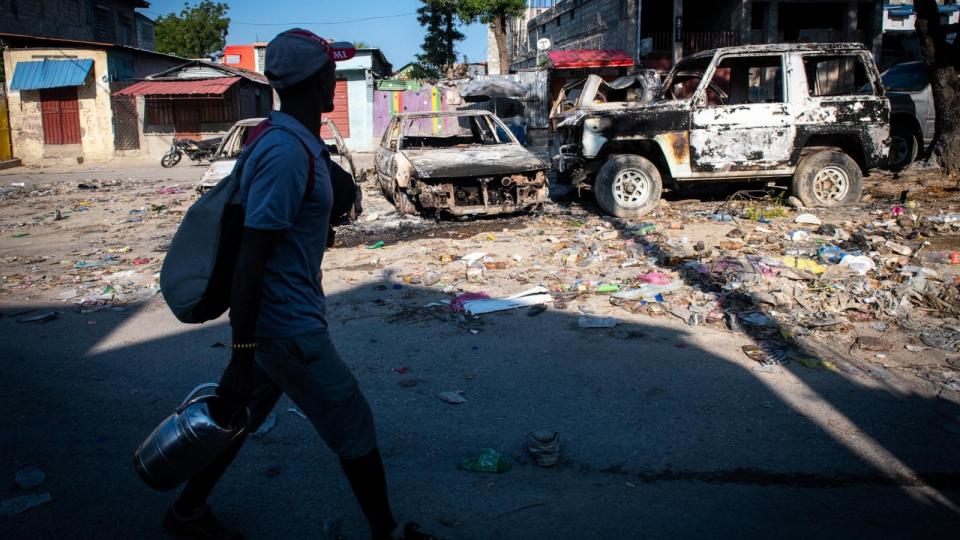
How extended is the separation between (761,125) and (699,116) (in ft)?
2.54

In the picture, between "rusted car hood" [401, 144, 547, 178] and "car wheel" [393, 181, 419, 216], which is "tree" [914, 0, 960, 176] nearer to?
"rusted car hood" [401, 144, 547, 178]

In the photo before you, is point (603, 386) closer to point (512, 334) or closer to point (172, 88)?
point (512, 334)

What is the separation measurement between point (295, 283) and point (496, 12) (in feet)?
94.5

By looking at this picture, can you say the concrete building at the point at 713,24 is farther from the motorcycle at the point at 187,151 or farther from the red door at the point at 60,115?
the red door at the point at 60,115

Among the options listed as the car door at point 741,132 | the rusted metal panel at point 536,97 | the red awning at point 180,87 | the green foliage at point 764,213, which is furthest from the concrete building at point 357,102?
the green foliage at point 764,213

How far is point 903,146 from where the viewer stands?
11.4m

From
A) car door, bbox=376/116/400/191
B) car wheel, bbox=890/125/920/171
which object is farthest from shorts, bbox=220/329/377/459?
car wheel, bbox=890/125/920/171

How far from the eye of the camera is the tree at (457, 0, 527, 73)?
2806 centimetres

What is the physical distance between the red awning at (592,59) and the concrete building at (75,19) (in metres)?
21.1

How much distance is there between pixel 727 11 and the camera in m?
24.9

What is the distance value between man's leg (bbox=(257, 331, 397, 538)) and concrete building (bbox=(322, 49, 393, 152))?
2500cm

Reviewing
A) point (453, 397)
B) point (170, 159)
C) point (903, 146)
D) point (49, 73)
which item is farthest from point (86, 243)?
point (49, 73)

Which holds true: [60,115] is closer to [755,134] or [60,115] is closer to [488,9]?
[488,9]

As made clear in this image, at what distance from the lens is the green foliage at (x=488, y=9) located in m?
28.1
